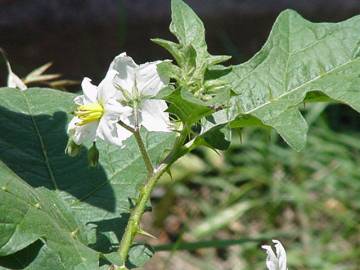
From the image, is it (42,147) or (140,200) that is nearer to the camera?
(140,200)

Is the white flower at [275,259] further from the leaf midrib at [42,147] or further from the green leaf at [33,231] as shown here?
the leaf midrib at [42,147]

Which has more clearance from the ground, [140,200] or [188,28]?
[188,28]

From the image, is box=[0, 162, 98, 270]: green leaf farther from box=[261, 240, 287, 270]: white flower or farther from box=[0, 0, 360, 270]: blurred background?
box=[0, 0, 360, 270]: blurred background

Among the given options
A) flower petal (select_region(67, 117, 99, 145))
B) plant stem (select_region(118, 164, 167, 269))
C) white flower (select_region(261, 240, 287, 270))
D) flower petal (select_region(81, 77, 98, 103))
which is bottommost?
white flower (select_region(261, 240, 287, 270))

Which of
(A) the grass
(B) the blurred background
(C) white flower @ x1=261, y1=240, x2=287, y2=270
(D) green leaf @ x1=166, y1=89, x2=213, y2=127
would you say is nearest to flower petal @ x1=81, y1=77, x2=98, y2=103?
(D) green leaf @ x1=166, y1=89, x2=213, y2=127

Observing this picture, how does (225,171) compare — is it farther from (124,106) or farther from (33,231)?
(33,231)

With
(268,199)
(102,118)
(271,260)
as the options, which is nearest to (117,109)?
(102,118)
